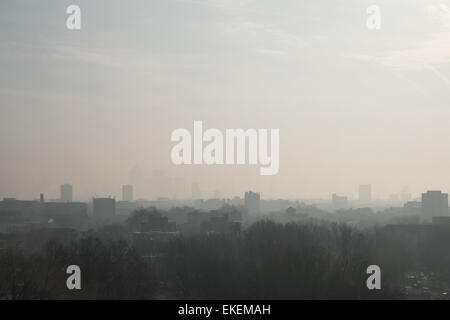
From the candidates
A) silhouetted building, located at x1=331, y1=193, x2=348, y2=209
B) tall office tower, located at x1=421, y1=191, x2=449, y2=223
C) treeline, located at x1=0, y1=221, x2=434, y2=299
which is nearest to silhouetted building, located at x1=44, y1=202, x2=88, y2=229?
tall office tower, located at x1=421, y1=191, x2=449, y2=223

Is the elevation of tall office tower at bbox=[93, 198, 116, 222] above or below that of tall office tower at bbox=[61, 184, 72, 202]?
below

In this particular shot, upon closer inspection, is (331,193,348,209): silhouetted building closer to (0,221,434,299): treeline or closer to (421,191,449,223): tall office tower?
(421,191,449,223): tall office tower

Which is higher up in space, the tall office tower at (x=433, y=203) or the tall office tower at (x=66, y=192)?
the tall office tower at (x=66, y=192)

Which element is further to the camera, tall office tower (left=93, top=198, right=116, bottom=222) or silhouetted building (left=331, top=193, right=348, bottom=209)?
silhouetted building (left=331, top=193, right=348, bottom=209)

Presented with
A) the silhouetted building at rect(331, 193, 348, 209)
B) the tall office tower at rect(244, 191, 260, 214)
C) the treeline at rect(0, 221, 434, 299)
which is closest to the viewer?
the treeline at rect(0, 221, 434, 299)

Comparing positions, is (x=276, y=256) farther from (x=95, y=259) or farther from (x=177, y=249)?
(x=177, y=249)

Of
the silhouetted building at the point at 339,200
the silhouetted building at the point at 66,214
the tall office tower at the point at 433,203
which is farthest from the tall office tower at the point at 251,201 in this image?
the silhouetted building at the point at 339,200

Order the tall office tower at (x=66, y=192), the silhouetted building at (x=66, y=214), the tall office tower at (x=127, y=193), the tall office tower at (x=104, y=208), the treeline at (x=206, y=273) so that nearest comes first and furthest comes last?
the treeline at (x=206, y=273) < the silhouetted building at (x=66, y=214) < the tall office tower at (x=104, y=208) < the tall office tower at (x=66, y=192) < the tall office tower at (x=127, y=193)

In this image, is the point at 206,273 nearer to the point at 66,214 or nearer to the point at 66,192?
the point at 66,214

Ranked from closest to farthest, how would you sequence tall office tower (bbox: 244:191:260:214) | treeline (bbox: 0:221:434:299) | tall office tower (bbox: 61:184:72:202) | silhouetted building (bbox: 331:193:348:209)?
treeline (bbox: 0:221:434:299) < tall office tower (bbox: 244:191:260:214) < tall office tower (bbox: 61:184:72:202) < silhouetted building (bbox: 331:193:348:209)

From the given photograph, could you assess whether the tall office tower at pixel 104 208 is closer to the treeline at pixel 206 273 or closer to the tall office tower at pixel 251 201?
the tall office tower at pixel 251 201

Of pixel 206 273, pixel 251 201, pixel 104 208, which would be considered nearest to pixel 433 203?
pixel 251 201

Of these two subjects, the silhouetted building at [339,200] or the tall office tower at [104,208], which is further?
the silhouetted building at [339,200]
